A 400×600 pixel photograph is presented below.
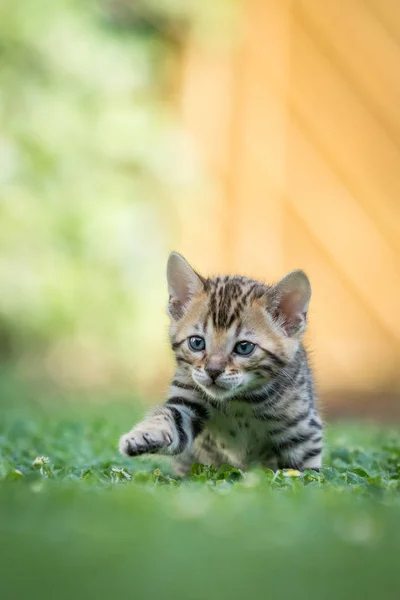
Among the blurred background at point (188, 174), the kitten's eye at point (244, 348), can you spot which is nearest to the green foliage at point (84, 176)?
the blurred background at point (188, 174)

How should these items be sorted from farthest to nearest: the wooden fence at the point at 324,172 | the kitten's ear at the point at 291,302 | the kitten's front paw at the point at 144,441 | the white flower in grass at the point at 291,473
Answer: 1. the wooden fence at the point at 324,172
2. the kitten's ear at the point at 291,302
3. the white flower in grass at the point at 291,473
4. the kitten's front paw at the point at 144,441

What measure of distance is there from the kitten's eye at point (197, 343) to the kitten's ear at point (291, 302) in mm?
384

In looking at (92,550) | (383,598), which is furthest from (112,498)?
(383,598)

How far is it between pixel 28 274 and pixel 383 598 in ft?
31.3

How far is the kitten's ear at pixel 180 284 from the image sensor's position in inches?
191

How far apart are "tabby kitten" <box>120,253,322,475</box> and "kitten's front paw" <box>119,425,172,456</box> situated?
0.12 metres

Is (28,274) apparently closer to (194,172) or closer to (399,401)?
(194,172)

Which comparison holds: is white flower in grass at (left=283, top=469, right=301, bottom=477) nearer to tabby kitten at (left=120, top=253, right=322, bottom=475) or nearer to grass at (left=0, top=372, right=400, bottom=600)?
grass at (left=0, top=372, right=400, bottom=600)

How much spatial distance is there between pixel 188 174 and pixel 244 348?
22.9 ft

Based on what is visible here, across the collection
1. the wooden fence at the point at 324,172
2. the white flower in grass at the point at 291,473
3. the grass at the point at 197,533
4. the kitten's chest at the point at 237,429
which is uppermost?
the wooden fence at the point at 324,172

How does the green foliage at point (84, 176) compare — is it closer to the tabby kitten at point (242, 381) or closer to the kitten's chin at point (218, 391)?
the tabby kitten at point (242, 381)

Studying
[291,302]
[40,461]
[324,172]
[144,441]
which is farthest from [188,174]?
[144,441]

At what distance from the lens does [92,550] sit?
2502 millimetres

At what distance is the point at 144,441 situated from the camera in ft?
13.5
